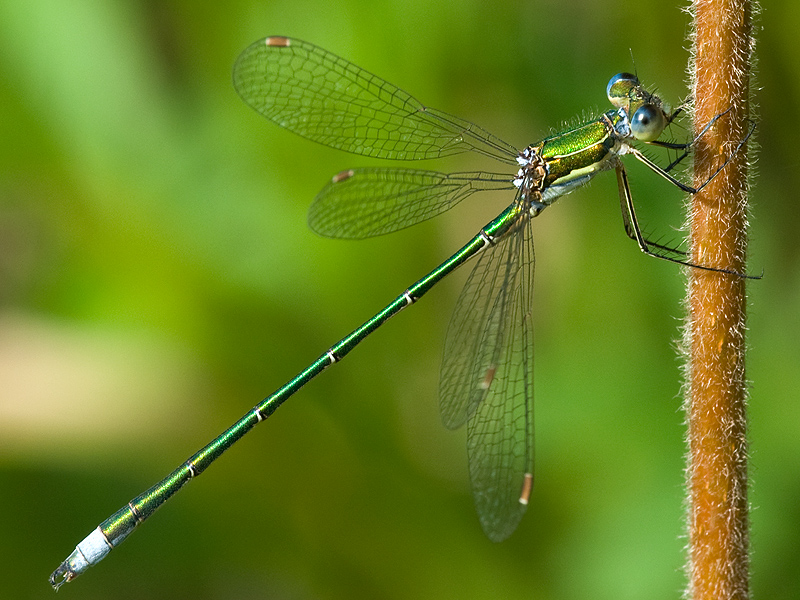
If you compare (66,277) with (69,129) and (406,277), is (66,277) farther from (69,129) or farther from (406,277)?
(406,277)

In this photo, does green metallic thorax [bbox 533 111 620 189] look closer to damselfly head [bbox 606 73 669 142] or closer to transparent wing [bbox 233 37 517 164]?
damselfly head [bbox 606 73 669 142]

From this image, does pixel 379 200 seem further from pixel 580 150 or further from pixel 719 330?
pixel 719 330

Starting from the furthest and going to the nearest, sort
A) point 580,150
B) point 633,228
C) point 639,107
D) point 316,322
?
point 316,322 → point 580,150 → point 633,228 → point 639,107

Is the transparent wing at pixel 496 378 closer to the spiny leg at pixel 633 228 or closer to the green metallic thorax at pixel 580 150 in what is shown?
the green metallic thorax at pixel 580 150

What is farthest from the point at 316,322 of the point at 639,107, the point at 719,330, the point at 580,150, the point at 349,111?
the point at 719,330

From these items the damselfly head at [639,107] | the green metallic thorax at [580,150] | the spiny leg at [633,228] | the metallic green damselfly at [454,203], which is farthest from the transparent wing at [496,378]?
the damselfly head at [639,107]

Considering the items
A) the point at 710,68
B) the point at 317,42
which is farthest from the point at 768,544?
the point at 317,42

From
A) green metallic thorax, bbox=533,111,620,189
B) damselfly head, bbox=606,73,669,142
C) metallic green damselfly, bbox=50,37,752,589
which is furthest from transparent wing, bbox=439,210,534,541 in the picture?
damselfly head, bbox=606,73,669,142
